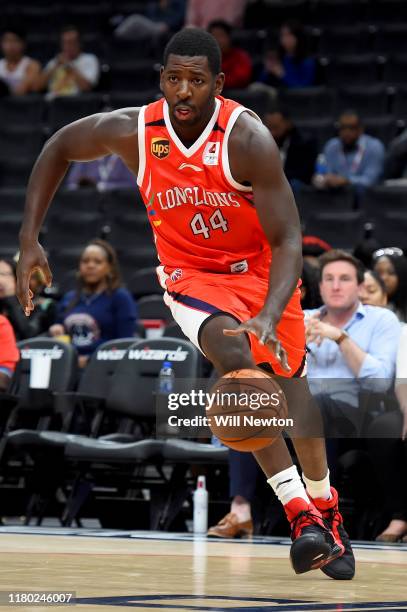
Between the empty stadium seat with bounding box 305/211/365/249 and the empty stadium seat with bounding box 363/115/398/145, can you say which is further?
the empty stadium seat with bounding box 363/115/398/145

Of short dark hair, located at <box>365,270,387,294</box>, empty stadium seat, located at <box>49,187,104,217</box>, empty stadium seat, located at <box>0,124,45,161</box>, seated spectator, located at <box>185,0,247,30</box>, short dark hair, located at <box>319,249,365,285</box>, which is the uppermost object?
seated spectator, located at <box>185,0,247,30</box>

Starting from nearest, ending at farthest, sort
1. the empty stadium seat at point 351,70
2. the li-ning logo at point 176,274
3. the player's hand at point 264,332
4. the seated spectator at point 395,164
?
1. the player's hand at point 264,332
2. the li-ning logo at point 176,274
3. the seated spectator at point 395,164
4. the empty stadium seat at point 351,70

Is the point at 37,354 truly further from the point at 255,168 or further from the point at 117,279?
the point at 255,168

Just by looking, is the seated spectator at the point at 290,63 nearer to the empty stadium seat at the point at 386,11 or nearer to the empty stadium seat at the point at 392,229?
the empty stadium seat at the point at 386,11

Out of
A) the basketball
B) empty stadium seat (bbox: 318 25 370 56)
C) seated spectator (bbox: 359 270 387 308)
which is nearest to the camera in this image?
the basketball

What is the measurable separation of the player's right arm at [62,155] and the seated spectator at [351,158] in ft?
18.4

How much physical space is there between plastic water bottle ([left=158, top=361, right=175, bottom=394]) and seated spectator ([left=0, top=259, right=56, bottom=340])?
1.20 meters

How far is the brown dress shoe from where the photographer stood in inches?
246

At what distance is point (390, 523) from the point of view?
6.29 m

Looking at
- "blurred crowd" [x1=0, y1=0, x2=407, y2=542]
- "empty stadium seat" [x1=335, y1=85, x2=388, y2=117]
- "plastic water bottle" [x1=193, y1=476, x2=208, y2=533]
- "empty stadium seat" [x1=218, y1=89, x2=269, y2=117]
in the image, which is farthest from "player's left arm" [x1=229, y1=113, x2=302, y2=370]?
"empty stadium seat" [x1=335, y1=85, x2=388, y2=117]

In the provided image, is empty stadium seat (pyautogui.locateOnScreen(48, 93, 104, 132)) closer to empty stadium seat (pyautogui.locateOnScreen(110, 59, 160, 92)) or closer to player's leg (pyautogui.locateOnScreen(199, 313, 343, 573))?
empty stadium seat (pyautogui.locateOnScreen(110, 59, 160, 92))

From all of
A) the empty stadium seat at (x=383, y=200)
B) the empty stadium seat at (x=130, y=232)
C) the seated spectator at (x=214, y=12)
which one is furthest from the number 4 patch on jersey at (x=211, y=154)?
the seated spectator at (x=214, y=12)

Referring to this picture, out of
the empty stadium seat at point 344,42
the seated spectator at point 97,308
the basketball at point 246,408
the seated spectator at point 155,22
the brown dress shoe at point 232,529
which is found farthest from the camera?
the seated spectator at point 155,22

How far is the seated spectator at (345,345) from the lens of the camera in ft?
20.8
